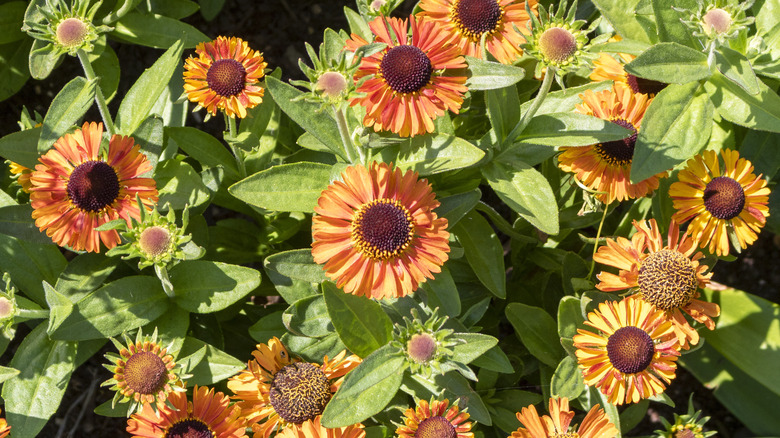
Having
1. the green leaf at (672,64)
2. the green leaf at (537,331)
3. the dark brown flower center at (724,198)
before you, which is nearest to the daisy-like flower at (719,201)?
the dark brown flower center at (724,198)

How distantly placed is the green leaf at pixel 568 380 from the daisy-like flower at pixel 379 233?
2.32ft

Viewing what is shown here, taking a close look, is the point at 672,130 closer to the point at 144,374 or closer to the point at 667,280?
the point at 667,280

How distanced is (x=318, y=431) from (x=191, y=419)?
1.34ft

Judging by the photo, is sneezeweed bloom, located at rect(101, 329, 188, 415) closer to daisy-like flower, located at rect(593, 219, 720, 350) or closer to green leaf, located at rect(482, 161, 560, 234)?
green leaf, located at rect(482, 161, 560, 234)

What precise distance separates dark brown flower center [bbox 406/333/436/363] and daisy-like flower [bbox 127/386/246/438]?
23.4 inches

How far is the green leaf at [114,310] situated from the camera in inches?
87.4

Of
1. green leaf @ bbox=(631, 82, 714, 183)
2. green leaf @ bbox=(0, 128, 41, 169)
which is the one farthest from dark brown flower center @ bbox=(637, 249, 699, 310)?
green leaf @ bbox=(0, 128, 41, 169)

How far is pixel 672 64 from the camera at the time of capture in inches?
84.3

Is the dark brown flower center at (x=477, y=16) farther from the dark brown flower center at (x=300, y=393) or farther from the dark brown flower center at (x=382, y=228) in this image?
the dark brown flower center at (x=300, y=393)

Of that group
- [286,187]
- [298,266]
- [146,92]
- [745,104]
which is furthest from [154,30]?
[745,104]

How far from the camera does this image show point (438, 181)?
244cm

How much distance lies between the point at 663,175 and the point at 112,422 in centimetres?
272

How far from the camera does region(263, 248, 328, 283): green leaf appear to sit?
220 centimetres

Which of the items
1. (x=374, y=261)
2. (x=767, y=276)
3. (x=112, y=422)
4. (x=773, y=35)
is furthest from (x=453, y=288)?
(x=767, y=276)
